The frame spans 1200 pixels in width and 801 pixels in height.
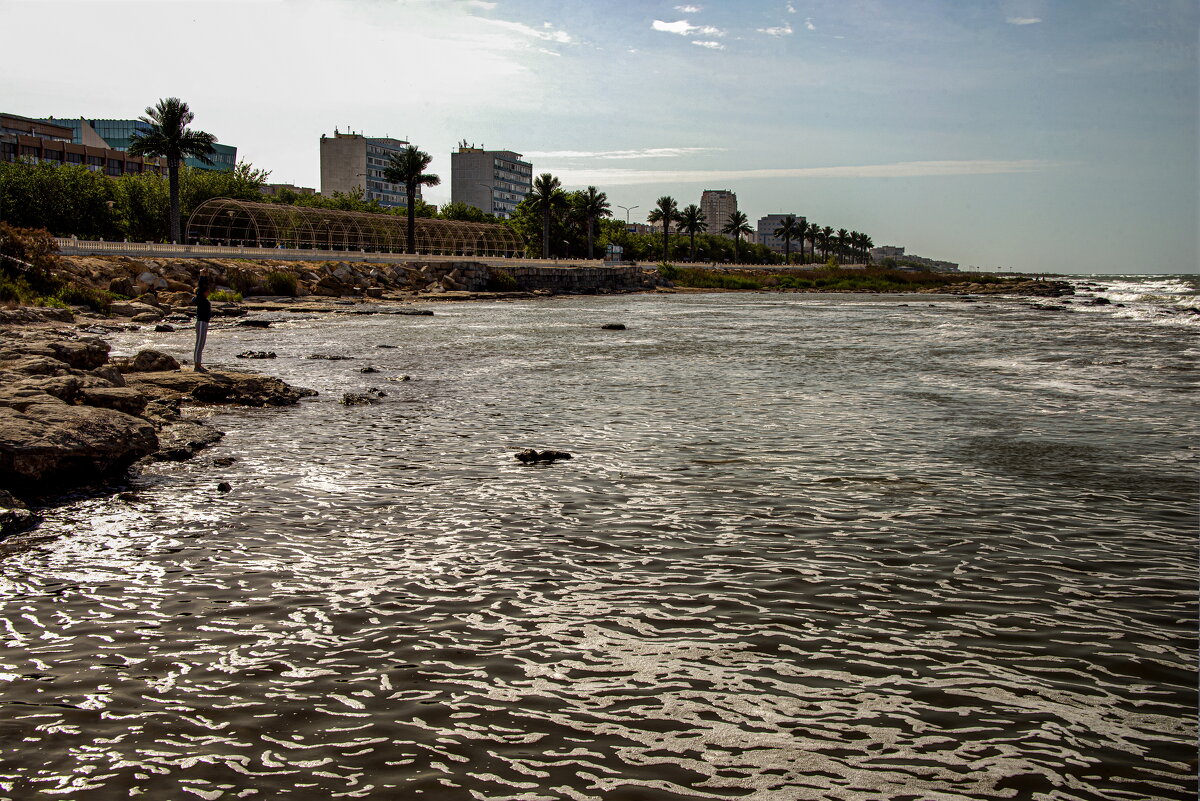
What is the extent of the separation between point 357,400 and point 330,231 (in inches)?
2836

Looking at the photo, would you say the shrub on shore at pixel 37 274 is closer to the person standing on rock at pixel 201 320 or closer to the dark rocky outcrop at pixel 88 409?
the person standing on rock at pixel 201 320

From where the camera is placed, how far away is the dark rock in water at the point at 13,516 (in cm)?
841

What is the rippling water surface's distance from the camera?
4.67 m

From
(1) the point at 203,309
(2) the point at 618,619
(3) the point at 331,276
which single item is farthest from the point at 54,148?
(2) the point at 618,619

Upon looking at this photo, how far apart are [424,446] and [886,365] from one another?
17295 millimetres

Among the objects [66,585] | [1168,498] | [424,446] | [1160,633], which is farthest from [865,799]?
[424,446]

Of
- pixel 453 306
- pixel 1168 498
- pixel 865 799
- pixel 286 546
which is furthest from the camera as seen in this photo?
pixel 453 306

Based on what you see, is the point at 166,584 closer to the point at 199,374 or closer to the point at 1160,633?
the point at 1160,633

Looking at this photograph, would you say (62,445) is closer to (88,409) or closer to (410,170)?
(88,409)

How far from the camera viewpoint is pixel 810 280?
13600cm

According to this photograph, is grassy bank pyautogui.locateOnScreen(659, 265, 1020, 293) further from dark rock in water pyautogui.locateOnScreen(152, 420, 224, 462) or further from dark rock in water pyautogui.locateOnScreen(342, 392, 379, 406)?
dark rock in water pyautogui.locateOnScreen(152, 420, 224, 462)

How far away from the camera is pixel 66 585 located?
718 cm

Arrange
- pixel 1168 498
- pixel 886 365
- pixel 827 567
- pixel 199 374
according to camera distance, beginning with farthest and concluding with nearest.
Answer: pixel 886 365, pixel 199 374, pixel 1168 498, pixel 827 567

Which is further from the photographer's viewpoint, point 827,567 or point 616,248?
point 616,248
